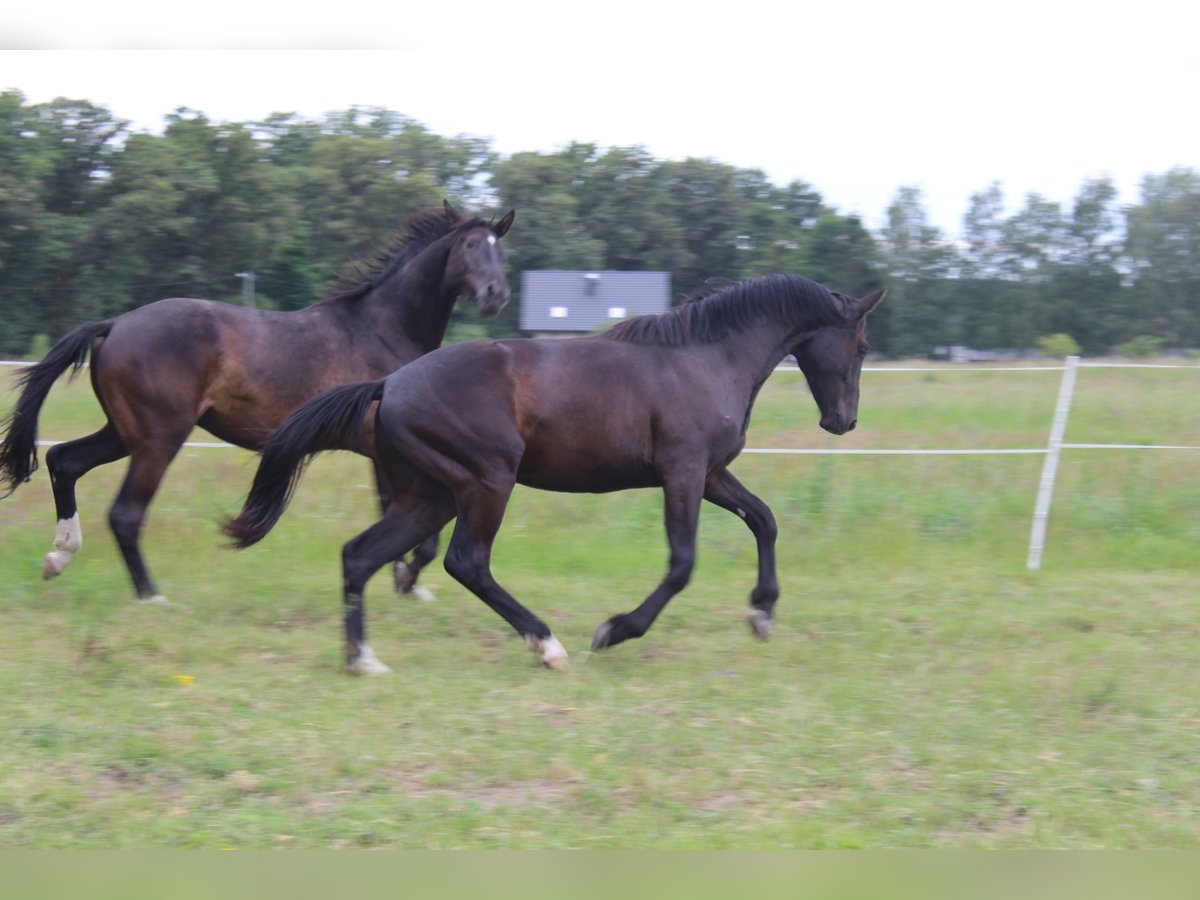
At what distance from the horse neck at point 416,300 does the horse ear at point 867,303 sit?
7.96ft

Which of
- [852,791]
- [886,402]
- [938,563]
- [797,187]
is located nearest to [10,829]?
[852,791]

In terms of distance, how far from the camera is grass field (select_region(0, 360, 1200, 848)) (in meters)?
3.74

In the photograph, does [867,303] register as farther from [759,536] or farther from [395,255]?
[395,255]

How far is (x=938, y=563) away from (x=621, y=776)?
524 cm

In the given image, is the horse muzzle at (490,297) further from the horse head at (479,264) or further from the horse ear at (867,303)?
the horse ear at (867,303)

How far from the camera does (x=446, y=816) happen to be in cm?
369

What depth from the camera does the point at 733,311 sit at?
20.6 feet

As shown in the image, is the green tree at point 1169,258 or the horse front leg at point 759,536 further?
the green tree at point 1169,258

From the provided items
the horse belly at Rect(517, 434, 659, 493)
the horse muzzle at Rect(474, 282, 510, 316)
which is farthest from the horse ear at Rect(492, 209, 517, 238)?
the horse belly at Rect(517, 434, 659, 493)

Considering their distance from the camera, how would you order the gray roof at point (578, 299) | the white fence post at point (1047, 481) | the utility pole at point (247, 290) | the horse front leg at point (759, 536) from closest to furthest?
the horse front leg at point (759, 536)
the white fence post at point (1047, 481)
the utility pole at point (247, 290)
the gray roof at point (578, 299)

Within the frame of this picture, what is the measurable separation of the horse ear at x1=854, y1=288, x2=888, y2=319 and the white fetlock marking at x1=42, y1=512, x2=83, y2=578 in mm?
4732

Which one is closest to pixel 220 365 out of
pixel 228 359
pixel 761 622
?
pixel 228 359

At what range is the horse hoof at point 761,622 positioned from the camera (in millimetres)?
6375

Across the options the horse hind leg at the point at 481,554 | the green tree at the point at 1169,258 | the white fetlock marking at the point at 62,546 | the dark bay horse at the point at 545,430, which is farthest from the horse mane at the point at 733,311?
the green tree at the point at 1169,258
